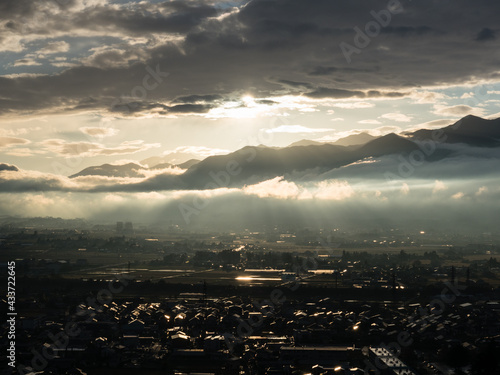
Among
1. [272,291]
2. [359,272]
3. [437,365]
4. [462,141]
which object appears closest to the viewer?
[437,365]

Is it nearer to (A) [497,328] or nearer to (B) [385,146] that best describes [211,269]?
(A) [497,328]

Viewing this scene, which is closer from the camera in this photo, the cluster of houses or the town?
the cluster of houses

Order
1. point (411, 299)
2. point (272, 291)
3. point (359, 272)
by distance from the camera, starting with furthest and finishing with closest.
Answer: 1. point (359, 272)
2. point (272, 291)
3. point (411, 299)

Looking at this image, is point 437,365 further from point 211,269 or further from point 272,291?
point 211,269

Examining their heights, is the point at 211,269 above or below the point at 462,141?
below

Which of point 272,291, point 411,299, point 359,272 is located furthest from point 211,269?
point 411,299

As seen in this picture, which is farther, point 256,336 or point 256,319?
point 256,319

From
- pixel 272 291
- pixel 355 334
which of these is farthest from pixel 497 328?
pixel 272 291

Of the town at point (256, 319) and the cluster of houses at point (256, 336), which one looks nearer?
the cluster of houses at point (256, 336)

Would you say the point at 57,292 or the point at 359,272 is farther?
the point at 359,272
